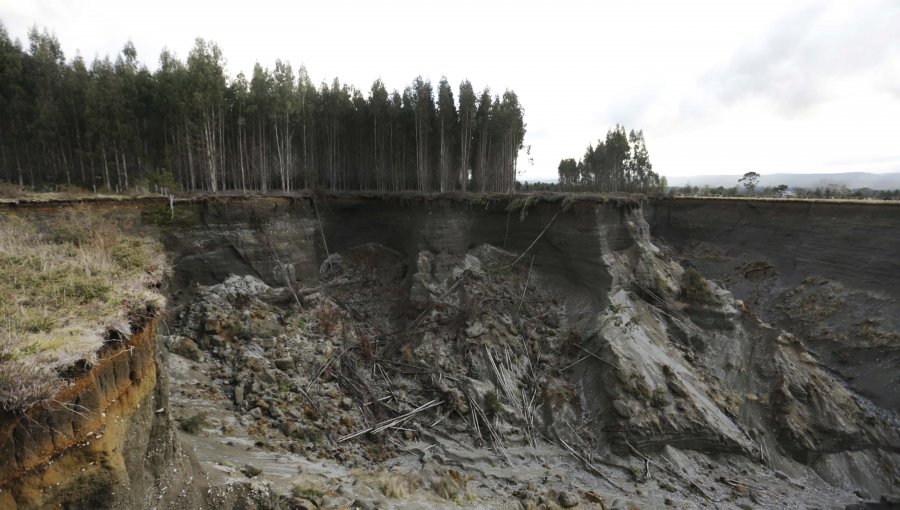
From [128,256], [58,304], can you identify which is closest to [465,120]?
[128,256]

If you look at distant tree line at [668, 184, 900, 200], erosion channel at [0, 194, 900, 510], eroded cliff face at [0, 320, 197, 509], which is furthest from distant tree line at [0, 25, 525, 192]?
distant tree line at [668, 184, 900, 200]

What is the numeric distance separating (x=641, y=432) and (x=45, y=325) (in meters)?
17.7

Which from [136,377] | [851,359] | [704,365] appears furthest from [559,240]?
[136,377]

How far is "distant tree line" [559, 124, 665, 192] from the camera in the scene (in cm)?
5672

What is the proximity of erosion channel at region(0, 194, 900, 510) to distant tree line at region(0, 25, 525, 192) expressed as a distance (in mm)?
8081

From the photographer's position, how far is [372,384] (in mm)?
17375

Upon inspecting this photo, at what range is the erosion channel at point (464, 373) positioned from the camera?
727cm

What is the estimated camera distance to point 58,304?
20.7 ft

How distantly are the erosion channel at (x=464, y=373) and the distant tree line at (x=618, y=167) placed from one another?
29794mm

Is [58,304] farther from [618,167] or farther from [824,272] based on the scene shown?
[618,167]

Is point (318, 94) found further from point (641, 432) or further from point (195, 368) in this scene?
point (641, 432)

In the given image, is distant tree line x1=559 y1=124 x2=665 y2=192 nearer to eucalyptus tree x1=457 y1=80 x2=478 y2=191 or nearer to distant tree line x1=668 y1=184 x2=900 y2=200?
distant tree line x1=668 y1=184 x2=900 y2=200

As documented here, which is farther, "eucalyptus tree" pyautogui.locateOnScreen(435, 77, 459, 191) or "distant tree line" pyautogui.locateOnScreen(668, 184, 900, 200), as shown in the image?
"distant tree line" pyautogui.locateOnScreen(668, 184, 900, 200)

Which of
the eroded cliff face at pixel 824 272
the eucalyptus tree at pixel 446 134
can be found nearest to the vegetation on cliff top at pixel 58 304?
the eucalyptus tree at pixel 446 134
